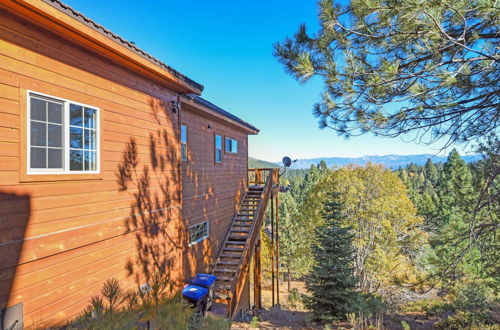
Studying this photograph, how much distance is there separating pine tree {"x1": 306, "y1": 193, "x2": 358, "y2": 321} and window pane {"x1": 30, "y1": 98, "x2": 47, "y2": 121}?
31.4 feet

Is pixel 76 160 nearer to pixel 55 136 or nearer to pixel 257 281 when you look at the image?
pixel 55 136

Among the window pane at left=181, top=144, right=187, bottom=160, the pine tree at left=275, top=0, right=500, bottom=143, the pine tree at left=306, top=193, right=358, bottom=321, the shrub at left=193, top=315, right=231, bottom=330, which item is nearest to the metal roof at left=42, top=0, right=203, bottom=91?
the window pane at left=181, top=144, right=187, bottom=160

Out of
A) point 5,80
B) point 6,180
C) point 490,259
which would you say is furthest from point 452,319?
point 5,80

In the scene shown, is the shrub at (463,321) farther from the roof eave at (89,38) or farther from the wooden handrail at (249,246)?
the roof eave at (89,38)

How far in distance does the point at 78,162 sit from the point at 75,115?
27.9 inches

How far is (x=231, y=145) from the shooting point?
36.2 feet

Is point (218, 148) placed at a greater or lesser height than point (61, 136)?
greater

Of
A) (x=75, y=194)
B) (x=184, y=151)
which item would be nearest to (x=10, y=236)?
(x=75, y=194)

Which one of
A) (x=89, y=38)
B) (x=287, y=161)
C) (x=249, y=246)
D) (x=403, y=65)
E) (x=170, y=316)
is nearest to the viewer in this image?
(x=170, y=316)

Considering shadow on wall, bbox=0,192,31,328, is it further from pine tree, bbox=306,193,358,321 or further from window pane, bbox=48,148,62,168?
pine tree, bbox=306,193,358,321

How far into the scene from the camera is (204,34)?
13.8m

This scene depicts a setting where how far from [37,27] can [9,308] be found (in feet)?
11.4

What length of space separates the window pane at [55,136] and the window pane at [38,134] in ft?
0.20

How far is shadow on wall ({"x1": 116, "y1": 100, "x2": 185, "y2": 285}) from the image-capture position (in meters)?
4.96
